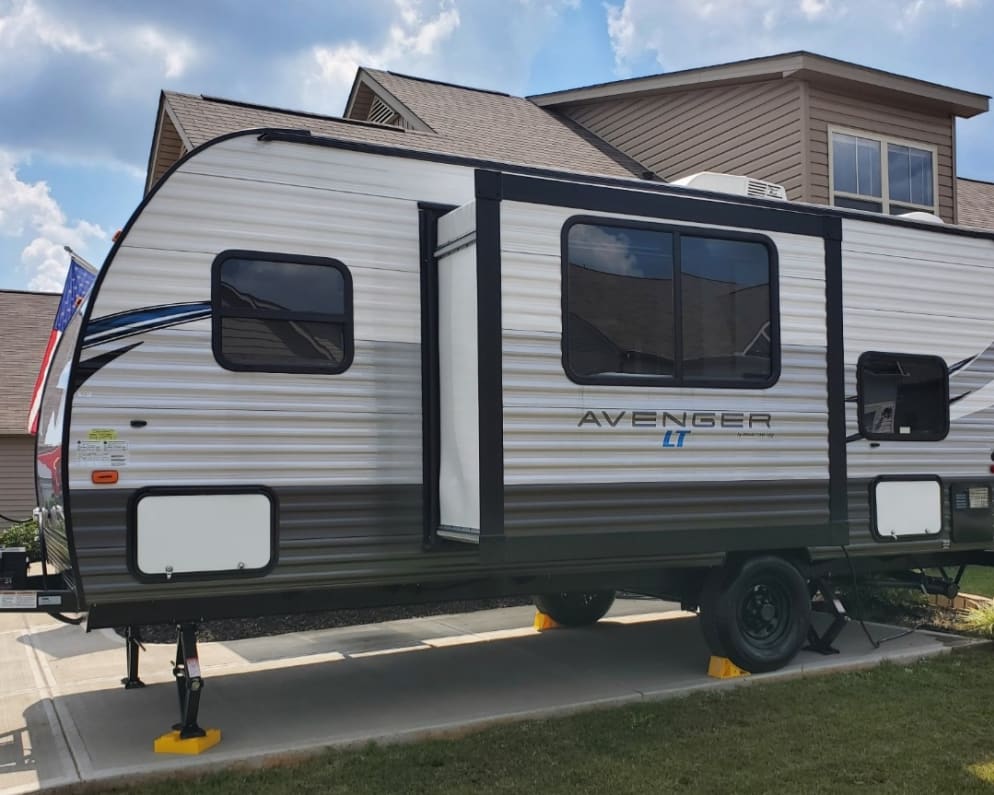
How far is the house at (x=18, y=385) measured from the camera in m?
17.5

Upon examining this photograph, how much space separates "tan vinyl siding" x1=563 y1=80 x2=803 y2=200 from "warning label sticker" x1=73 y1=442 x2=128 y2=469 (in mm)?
9299

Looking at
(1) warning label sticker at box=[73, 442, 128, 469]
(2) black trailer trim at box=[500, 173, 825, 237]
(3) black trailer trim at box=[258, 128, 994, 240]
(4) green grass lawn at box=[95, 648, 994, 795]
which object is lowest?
(4) green grass lawn at box=[95, 648, 994, 795]

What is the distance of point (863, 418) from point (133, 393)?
495 centimetres

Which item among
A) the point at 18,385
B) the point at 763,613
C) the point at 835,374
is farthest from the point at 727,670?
the point at 18,385

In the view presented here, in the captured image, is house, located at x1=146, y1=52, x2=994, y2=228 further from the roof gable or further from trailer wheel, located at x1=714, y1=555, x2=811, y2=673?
trailer wheel, located at x1=714, y1=555, x2=811, y2=673

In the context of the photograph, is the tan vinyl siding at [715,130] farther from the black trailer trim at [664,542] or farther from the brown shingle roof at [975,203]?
the black trailer trim at [664,542]

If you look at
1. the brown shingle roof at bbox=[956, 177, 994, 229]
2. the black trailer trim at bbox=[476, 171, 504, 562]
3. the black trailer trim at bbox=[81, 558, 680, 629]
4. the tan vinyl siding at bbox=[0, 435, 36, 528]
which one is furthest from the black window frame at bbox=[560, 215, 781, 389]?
the tan vinyl siding at bbox=[0, 435, 36, 528]

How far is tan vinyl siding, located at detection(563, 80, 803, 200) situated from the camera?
12.3 m

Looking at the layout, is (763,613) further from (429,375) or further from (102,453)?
(102,453)

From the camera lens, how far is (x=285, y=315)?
5.33m

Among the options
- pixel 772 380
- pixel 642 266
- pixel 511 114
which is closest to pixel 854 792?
pixel 772 380

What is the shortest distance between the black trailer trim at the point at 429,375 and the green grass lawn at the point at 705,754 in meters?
1.27

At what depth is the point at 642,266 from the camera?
615cm

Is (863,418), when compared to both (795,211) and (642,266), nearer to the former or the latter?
(795,211)
